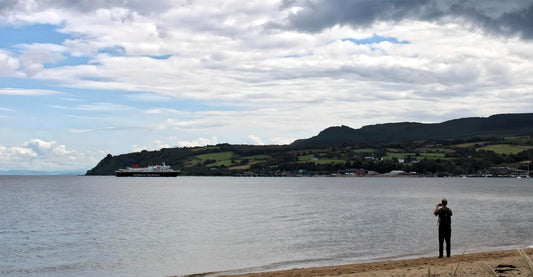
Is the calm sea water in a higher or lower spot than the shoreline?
lower

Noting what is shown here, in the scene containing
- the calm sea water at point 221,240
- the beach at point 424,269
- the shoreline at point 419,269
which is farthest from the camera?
the calm sea water at point 221,240

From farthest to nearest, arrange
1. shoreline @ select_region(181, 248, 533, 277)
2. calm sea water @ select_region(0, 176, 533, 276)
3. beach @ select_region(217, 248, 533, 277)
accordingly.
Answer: calm sea water @ select_region(0, 176, 533, 276)
shoreline @ select_region(181, 248, 533, 277)
beach @ select_region(217, 248, 533, 277)

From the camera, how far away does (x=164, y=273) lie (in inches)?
1110

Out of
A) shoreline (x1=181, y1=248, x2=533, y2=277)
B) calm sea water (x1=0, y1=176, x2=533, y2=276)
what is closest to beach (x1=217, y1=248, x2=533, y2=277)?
shoreline (x1=181, y1=248, x2=533, y2=277)

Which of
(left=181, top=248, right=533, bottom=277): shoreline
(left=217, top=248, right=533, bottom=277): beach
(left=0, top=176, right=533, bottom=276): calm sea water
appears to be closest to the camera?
(left=217, top=248, right=533, bottom=277): beach

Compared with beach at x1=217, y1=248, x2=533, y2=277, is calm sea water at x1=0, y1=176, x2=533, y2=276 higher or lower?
lower

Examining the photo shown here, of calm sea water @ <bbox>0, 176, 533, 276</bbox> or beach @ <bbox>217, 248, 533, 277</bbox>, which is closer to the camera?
beach @ <bbox>217, 248, 533, 277</bbox>

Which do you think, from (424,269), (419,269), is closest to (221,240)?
(419,269)

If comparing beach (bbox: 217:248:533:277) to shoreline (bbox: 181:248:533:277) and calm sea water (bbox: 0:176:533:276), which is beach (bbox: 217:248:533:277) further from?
calm sea water (bbox: 0:176:533:276)

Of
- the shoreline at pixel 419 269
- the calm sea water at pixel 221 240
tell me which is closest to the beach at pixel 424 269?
the shoreline at pixel 419 269

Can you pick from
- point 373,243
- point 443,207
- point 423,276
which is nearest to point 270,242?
point 373,243

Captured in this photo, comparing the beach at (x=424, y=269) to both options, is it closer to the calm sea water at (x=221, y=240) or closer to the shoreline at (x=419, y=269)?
the shoreline at (x=419, y=269)

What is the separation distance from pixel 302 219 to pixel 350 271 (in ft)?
108

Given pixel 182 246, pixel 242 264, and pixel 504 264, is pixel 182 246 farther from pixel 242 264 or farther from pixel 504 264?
pixel 504 264
